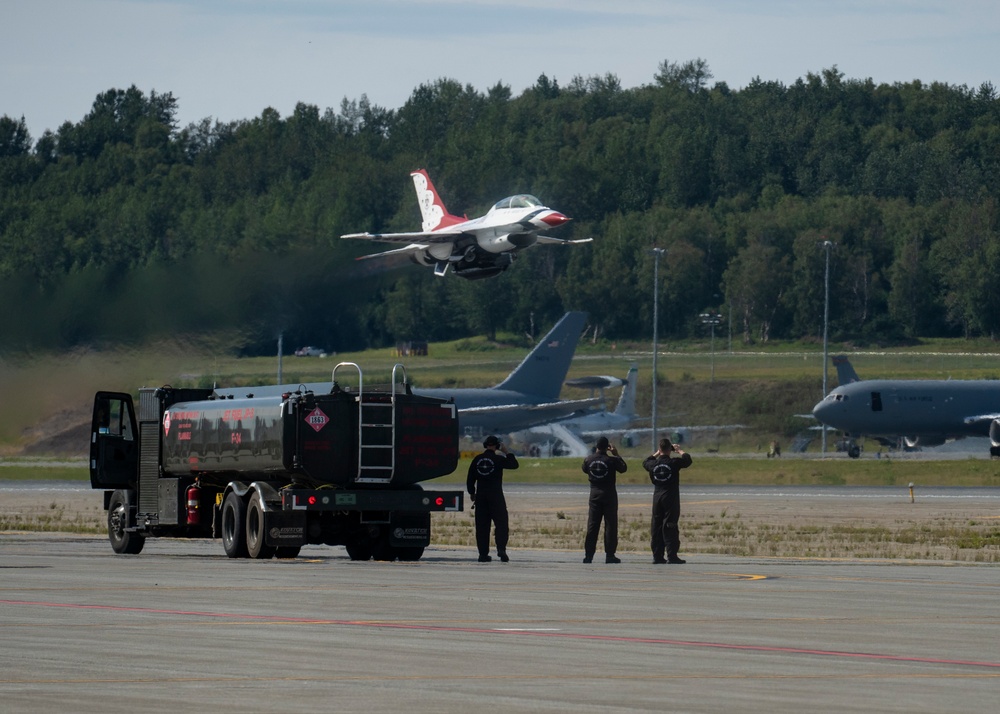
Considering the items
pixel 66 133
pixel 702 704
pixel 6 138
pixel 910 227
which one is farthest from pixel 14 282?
pixel 910 227

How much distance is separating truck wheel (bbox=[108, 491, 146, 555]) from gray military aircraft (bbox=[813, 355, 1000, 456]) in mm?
61343

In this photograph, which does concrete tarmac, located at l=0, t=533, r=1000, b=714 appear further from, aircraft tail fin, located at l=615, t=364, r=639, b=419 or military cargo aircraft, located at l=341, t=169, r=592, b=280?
aircraft tail fin, located at l=615, t=364, r=639, b=419

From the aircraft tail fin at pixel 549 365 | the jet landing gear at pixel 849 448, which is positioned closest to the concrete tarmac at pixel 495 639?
the aircraft tail fin at pixel 549 365

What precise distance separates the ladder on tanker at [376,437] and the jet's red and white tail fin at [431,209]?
43.4 m

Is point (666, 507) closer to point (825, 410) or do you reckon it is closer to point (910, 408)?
point (825, 410)

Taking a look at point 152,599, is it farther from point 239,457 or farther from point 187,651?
point 239,457

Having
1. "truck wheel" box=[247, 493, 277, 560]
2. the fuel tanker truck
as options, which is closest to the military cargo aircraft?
Answer: the fuel tanker truck

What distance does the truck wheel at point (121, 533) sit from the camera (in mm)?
31609

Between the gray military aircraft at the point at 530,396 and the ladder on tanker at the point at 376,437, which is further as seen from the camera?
the gray military aircraft at the point at 530,396

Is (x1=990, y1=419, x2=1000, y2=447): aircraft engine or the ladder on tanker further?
(x1=990, y1=419, x2=1000, y2=447): aircraft engine

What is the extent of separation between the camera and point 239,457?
2919cm

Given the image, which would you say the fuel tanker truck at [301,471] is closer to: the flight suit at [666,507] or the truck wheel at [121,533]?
the truck wheel at [121,533]

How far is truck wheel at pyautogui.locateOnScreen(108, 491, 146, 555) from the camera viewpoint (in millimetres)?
31609

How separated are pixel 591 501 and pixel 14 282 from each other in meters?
26.6
